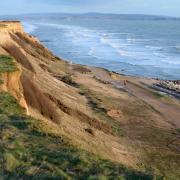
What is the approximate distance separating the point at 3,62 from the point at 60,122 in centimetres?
524

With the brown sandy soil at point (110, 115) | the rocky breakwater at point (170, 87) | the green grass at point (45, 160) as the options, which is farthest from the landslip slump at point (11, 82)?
the rocky breakwater at point (170, 87)

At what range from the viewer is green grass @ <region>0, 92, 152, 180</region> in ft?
41.0

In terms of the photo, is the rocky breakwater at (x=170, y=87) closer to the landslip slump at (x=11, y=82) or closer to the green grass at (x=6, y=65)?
the green grass at (x=6, y=65)

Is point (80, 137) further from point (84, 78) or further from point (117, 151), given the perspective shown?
point (84, 78)

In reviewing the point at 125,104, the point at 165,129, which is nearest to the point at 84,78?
the point at 125,104

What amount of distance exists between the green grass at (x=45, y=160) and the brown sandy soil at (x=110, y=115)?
10.6ft

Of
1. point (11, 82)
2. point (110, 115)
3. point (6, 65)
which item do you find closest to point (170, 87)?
point (110, 115)

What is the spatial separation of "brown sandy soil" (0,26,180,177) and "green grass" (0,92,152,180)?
10.6 ft

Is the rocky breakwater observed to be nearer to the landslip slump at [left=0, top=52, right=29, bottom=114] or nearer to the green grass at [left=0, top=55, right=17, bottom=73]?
the green grass at [left=0, top=55, right=17, bottom=73]

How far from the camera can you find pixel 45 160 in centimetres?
1339

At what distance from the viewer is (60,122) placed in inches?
945

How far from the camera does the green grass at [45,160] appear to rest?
12.5 meters

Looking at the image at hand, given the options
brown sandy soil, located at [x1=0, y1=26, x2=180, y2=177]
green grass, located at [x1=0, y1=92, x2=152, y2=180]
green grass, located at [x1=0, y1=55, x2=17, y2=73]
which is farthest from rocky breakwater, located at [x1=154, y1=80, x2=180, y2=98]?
green grass, located at [x1=0, y1=92, x2=152, y2=180]

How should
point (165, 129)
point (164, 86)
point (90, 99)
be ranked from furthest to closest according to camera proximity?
point (164, 86) < point (90, 99) < point (165, 129)
